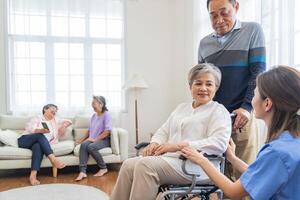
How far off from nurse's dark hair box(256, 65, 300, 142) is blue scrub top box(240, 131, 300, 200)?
0.05m

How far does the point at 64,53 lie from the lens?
14.9 feet

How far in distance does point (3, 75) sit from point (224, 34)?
12.3 feet

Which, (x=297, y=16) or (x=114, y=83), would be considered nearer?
(x=297, y=16)

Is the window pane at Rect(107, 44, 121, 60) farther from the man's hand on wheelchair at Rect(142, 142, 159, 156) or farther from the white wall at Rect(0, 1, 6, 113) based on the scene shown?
the man's hand on wheelchair at Rect(142, 142, 159, 156)

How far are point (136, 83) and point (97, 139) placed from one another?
113cm

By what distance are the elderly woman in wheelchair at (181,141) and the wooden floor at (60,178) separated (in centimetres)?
148

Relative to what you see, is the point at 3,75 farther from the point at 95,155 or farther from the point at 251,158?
the point at 251,158

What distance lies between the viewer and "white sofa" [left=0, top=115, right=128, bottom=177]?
358 centimetres

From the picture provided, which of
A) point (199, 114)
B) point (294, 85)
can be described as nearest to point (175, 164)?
point (199, 114)

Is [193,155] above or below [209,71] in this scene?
below

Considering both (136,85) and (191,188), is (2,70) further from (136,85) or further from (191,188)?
(191,188)

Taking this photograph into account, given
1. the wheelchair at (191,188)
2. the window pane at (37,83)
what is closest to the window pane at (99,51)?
the window pane at (37,83)

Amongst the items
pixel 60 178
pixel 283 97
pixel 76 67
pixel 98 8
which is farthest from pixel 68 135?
pixel 283 97

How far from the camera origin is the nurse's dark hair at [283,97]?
955 millimetres
